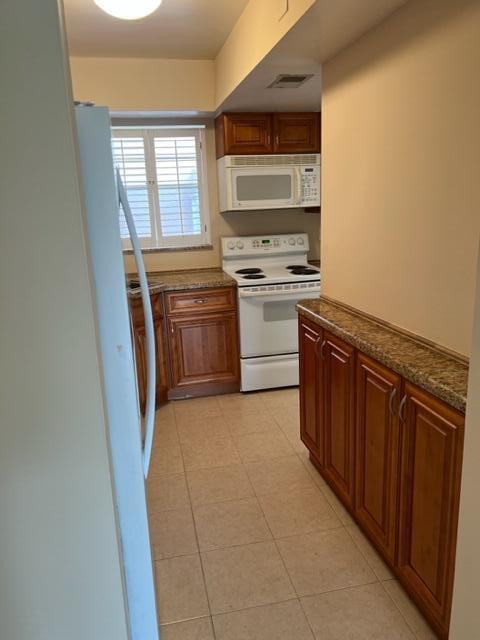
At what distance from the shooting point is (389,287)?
6.66 feet

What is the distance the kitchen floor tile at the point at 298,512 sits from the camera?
7.41 ft

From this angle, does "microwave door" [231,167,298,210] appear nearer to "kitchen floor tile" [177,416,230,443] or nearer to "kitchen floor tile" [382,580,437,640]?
"kitchen floor tile" [177,416,230,443]

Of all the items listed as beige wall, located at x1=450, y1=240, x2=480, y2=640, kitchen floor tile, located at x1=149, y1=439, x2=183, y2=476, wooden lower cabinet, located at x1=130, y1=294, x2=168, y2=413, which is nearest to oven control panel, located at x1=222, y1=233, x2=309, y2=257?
wooden lower cabinet, located at x1=130, y1=294, x2=168, y2=413

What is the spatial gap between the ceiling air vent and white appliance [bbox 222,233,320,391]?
1.31 metres

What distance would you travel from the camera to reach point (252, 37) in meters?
2.48

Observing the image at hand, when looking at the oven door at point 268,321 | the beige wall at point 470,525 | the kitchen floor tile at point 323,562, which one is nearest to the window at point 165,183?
the oven door at point 268,321

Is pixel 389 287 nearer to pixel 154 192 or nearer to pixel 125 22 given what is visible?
pixel 125 22

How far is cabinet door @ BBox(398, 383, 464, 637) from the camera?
1437mm

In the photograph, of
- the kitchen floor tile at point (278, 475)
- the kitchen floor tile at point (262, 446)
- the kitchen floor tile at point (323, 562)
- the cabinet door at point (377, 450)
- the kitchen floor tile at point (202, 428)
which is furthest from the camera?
the kitchen floor tile at point (202, 428)

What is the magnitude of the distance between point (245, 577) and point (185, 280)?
2.29 m

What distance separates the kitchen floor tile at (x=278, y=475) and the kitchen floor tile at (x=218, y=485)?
0.05 metres

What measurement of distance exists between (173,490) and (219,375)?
4.35ft

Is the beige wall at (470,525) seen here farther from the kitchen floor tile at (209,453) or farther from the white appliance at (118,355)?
the kitchen floor tile at (209,453)

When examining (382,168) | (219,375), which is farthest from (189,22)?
(219,375)
